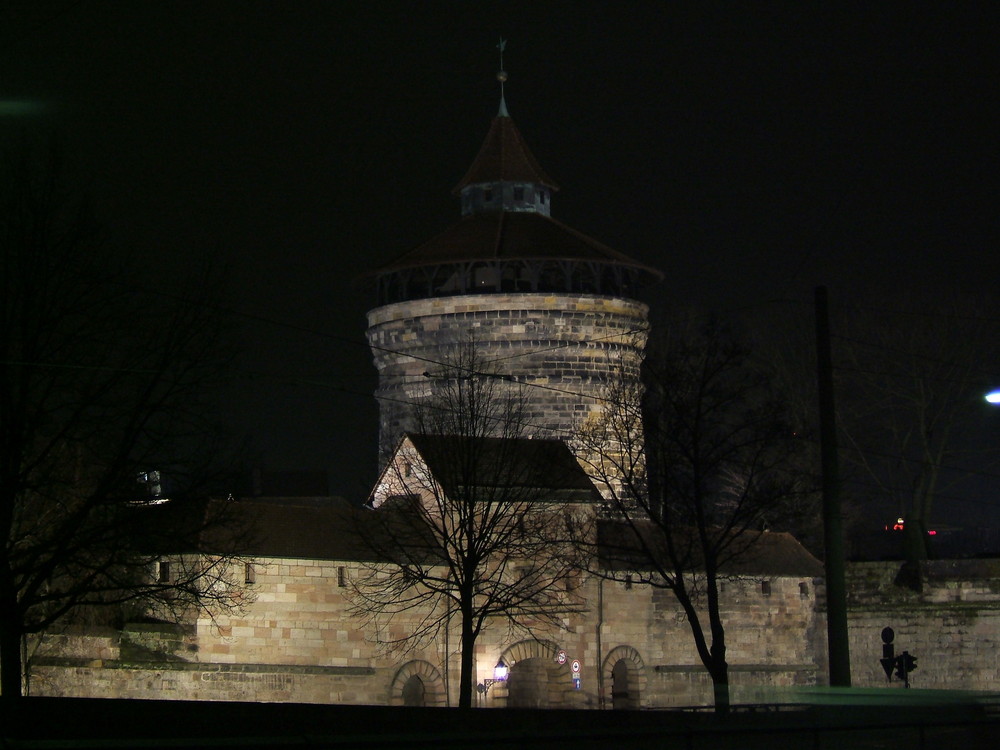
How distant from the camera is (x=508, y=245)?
50250 millimetres

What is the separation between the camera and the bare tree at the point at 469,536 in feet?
108

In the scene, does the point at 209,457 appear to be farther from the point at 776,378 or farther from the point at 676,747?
the point at 776,378

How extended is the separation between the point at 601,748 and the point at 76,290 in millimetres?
10992

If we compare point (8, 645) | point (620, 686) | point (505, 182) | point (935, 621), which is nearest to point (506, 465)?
point (620, 686)

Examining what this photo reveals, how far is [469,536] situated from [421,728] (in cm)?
1472

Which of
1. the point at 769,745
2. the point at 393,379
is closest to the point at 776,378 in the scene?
the point at 393,379

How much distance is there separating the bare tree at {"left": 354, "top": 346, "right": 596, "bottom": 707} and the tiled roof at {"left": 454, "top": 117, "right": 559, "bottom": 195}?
1592 cm

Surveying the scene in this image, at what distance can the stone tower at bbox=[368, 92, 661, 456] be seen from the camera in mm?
48156

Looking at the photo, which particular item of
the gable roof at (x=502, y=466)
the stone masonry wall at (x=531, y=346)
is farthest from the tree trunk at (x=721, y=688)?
the stone masonry wall at (x=531, y=346)

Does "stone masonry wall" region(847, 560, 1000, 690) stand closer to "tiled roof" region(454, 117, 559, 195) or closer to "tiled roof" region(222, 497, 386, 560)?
"tiled roof" region(222, 497, 386, 560)

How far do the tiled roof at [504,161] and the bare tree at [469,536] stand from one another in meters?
15.9

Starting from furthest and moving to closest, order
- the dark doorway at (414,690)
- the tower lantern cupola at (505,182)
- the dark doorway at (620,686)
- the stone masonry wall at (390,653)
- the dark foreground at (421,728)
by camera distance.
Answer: the tower lantern cupola at (505,182), the dark doorway at (620,686), the dark doorway at (414,690), the stone masonry wall at (390,653), the dark foreground at (421,728)

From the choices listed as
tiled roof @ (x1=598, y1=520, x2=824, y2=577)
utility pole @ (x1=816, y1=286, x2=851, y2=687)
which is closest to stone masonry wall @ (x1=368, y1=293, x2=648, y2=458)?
tiled roof @ (x1=598, y1=520, x2=824, y2=577)

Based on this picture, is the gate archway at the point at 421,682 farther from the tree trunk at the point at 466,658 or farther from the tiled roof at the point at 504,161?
the tiled roof at the point at 504,161
